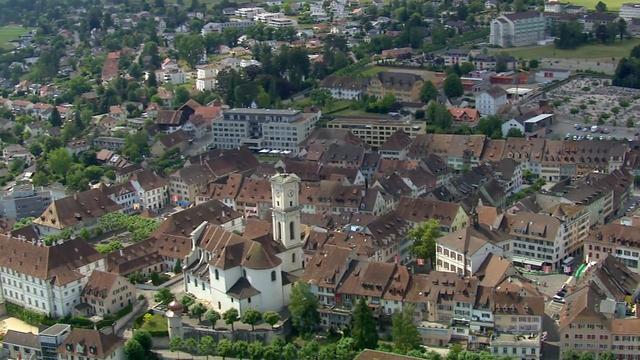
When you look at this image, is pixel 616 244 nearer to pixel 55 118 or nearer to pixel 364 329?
pixel 364 329

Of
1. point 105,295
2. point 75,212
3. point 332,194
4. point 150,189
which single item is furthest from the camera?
point 150,189

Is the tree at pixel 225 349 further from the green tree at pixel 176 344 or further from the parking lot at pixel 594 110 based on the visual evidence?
the parking lot at pixel 594 110

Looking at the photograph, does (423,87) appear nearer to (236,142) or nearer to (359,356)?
(236,142)

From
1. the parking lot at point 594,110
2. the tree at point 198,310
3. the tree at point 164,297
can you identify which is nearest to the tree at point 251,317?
the tree at point 198,310

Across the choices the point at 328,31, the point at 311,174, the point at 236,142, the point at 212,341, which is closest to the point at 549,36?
the point at 328,31

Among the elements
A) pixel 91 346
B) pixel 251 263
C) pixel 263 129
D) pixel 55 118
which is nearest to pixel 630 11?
pixel 263 129
